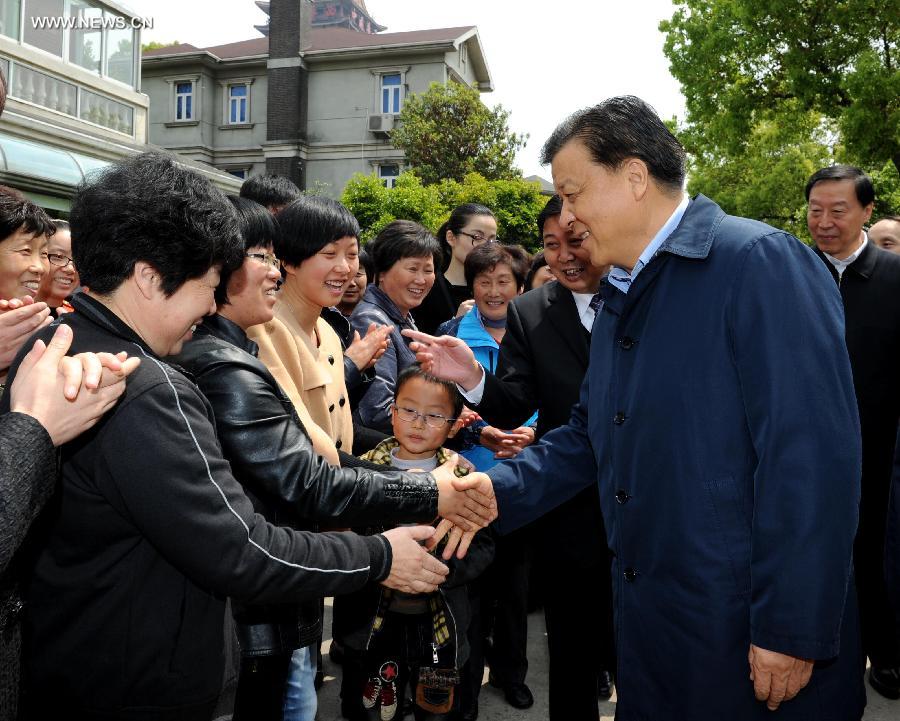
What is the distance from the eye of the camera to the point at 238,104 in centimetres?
3281

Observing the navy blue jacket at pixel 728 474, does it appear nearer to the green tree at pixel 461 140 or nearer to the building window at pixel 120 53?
the building window at pixel 120 53

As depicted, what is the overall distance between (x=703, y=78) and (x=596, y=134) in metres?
19.3

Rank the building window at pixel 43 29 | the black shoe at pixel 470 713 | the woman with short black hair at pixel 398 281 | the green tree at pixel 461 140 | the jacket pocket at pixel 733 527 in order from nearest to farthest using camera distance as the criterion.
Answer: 1. the jacket pocket at pixel 733 527
2. the black shoe at pixel 470 713
3. the woman with short black hair at pixel 398 281
4. the building window at pixel 43 29
5. the green tree at pixel 461 140

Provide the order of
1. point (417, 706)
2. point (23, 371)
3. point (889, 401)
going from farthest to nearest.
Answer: point (889, 401) < point (417, 706) < point (23, 371)

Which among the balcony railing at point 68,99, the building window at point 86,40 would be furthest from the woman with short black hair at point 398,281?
the building window at point 86,40

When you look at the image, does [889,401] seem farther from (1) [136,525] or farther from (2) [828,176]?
(1) [136,525]

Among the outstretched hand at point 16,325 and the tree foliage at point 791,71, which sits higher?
the tree foliage at point 791,71

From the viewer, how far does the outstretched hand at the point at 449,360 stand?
3.37 metres

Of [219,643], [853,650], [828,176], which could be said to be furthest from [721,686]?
[828,176]

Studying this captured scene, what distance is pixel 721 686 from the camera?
6.47ft

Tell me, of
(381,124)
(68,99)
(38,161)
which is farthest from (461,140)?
(38,161)

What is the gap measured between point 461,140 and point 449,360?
2231 centimetres

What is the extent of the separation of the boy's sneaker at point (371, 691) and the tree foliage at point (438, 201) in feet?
38.5

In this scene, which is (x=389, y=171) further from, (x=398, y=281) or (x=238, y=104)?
(x=398, y=281)
